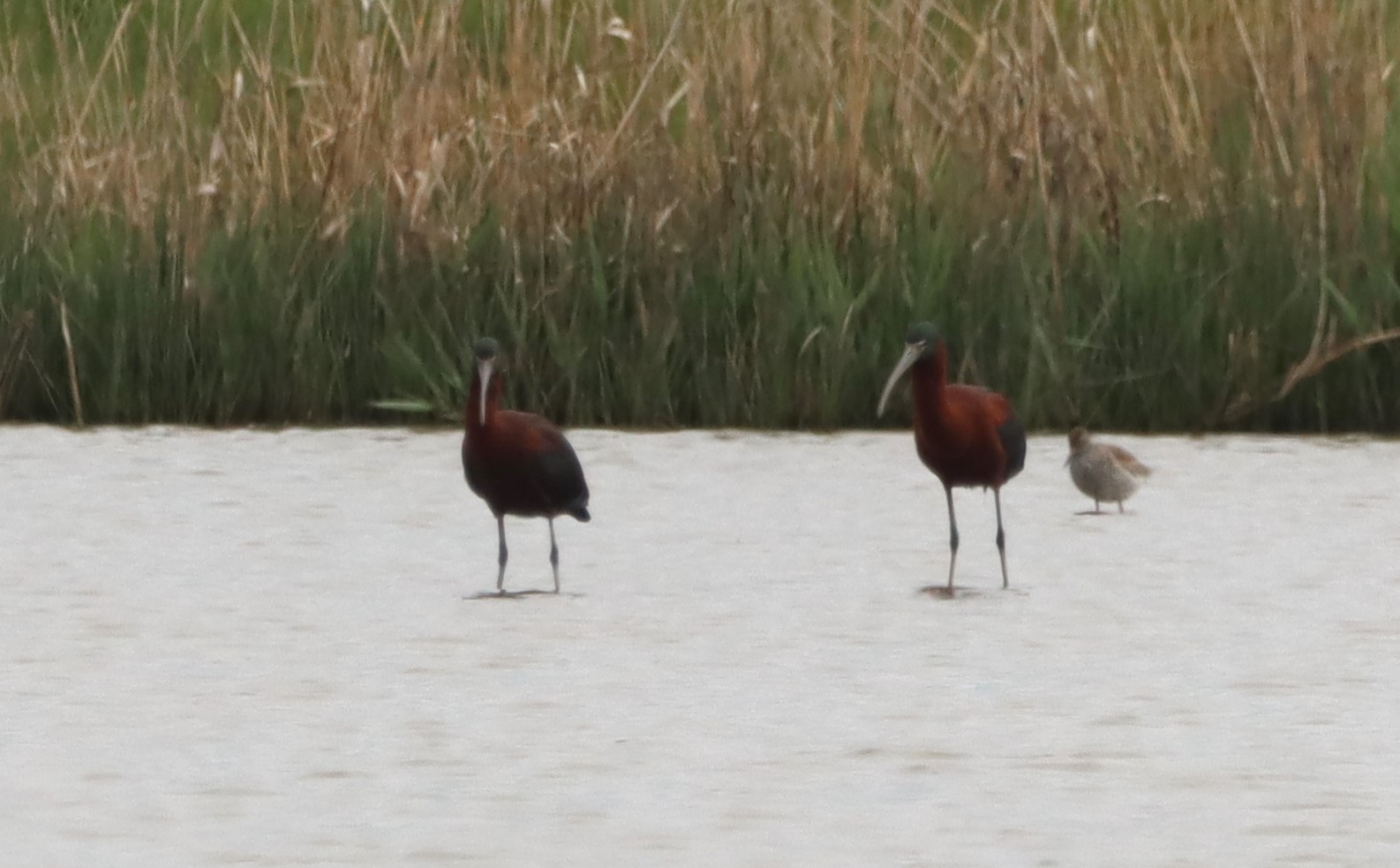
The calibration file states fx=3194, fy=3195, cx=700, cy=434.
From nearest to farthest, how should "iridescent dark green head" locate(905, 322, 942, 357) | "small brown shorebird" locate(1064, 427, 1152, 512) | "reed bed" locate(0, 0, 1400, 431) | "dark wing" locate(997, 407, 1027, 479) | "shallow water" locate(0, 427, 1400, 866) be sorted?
1. "shallow water" locate(0, 427, 1400, 866)
2. "iridescent dark green head" locate(905, 322, 942, 357)
3. "dark wing" locate(997, 407, 1027, 479)
4. "small brown shorebird" locate(1064, 427, 1152, 512)
5. "reed bed" locate(0, 0, 1400, 431)

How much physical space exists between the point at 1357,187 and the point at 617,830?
6.88m

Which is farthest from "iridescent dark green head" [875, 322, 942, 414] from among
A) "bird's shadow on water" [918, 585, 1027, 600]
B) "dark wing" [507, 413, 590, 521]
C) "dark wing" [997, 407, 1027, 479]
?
"dark wing" [507, 413, 590, 521]

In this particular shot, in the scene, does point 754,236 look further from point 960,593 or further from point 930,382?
point 960,593

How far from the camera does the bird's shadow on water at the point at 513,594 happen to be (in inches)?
299

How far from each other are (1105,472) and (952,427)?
161 cm

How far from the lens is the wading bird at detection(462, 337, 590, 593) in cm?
756

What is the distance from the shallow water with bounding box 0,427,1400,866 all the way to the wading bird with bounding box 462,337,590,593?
255 mm

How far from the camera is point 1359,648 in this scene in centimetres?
669

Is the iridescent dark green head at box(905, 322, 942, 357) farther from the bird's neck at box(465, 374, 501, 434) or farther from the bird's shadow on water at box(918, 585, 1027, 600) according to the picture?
the bird's neck at box(465, 374, 501, 434)

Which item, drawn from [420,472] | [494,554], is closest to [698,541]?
[494,554]

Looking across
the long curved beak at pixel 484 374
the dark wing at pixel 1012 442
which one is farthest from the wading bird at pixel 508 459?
the dark wing at pixel 1012 442

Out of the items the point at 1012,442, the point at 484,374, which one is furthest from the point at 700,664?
the point at 1012,442

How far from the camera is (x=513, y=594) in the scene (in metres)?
7.62

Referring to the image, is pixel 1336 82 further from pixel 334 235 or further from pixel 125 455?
pixel 125 455
